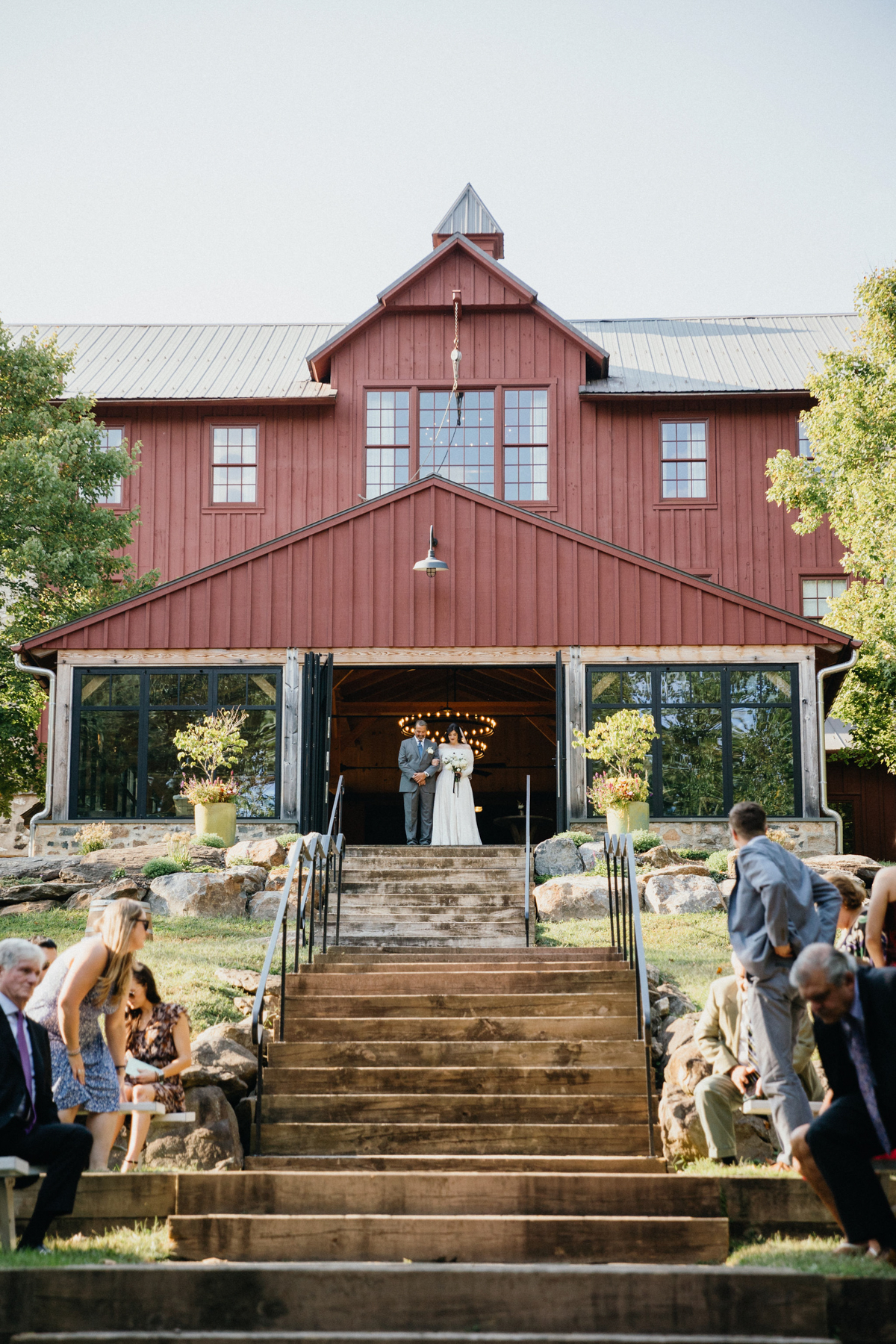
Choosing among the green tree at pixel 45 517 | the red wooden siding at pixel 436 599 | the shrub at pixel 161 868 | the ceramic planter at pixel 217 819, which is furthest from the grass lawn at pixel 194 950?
the green tree at pixel 45 517

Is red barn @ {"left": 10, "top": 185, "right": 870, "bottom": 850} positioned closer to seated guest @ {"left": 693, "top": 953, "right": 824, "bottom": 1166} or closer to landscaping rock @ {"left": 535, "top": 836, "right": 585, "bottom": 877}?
landscaping rock @ {"left": 535, "top": 836, "right": 585, "bottom": 877}

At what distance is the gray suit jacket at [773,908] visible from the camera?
21.2 ft

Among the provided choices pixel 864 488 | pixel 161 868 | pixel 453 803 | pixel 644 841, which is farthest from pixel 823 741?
pixel 161 868

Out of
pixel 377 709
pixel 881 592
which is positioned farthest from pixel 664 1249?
pixel 377 709

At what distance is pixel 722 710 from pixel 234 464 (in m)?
10.4

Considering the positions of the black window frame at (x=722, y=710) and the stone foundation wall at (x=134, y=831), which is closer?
the stone foundation wall at (x=134, y=831)

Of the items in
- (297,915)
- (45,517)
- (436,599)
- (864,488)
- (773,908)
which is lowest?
(297,915)

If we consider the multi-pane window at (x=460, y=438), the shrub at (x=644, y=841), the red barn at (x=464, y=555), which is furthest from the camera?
the multi-pane window at (x=460, y=438)

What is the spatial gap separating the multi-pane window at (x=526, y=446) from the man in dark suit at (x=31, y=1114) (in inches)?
690

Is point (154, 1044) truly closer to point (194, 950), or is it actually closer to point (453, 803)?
point (194, 950)

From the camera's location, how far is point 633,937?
9547 millimetres

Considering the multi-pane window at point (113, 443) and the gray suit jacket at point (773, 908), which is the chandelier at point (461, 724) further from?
the gray suit jacket at point (773, 908)

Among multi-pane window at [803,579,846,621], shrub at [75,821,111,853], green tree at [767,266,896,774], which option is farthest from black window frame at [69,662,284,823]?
multi-pane window at [803,579,846,621]

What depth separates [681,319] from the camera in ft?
87.2
